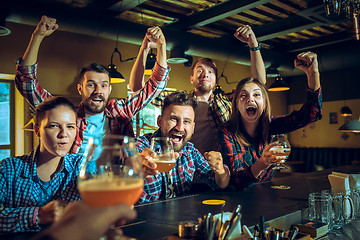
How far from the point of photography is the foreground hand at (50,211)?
3.76 ft

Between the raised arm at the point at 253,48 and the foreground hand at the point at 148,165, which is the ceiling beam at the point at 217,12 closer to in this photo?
the raised arm at the point at 253,48

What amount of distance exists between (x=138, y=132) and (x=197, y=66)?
13.3ft

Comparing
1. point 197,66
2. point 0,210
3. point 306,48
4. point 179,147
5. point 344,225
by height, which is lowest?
point 344,225

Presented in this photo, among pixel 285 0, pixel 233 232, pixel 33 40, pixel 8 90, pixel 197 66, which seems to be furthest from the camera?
pixel 8 90

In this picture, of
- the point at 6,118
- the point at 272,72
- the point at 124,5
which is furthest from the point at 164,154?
the point at 272,72

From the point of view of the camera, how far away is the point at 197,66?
3043mm

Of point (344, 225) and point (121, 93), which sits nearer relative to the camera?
point (344, 225)

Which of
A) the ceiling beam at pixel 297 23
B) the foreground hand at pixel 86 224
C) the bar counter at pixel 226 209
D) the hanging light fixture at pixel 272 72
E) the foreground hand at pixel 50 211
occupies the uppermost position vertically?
the ceiling beam at pixel 297 23

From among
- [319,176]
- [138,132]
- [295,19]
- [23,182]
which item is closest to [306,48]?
[295,19]

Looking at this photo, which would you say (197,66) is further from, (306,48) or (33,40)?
(306,48)

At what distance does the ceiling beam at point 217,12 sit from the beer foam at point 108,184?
14.4 ft

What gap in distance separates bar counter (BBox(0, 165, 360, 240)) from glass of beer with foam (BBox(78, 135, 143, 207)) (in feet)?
1.52

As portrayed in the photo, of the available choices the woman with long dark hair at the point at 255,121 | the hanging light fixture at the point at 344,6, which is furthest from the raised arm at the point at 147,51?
the hanging light fixture at the point at 344,6

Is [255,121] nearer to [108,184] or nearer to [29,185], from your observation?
[29,185]
